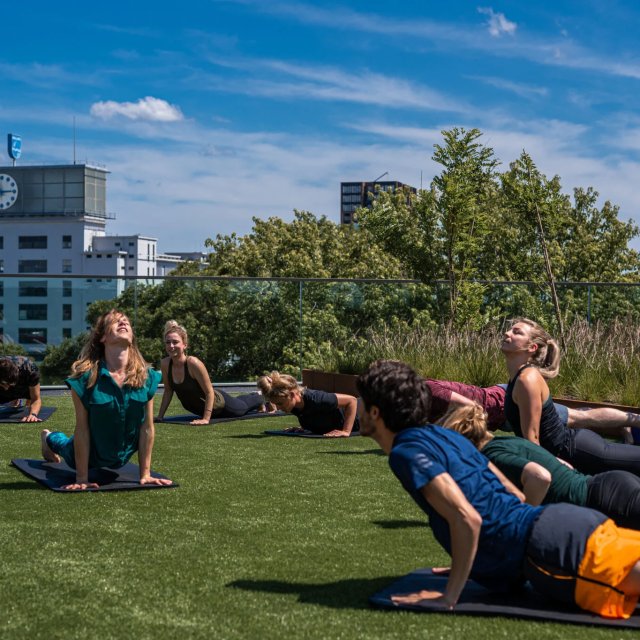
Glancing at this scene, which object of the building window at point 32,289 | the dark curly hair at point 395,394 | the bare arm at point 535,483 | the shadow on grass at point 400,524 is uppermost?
the building window at point 32,289

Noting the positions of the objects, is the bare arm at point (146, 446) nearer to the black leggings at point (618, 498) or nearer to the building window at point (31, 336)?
the black leggings at point (618, 498)

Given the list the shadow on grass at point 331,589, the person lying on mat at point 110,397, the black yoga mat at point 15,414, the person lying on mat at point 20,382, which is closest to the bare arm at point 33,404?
the person lying on mat at point 20,382

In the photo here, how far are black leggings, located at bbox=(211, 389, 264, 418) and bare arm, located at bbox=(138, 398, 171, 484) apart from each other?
15.0 feet

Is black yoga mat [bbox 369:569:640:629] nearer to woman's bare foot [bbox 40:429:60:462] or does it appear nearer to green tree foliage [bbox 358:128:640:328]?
woman's bare foot [bbox 40:429:60:462]

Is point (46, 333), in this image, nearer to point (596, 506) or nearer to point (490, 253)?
point (596, 506)

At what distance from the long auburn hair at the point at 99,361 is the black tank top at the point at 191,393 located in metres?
4.19

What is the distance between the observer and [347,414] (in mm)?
10039

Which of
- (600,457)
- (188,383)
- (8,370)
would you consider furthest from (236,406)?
(600,457)

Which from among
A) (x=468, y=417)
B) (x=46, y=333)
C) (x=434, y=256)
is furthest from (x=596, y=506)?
(x=434, y=256)

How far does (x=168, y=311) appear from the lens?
15.9 metres

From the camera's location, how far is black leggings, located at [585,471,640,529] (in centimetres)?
458

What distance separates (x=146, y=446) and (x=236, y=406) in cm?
489

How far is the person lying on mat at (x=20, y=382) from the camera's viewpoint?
10.4m

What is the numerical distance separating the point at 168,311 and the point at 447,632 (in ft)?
41.2
